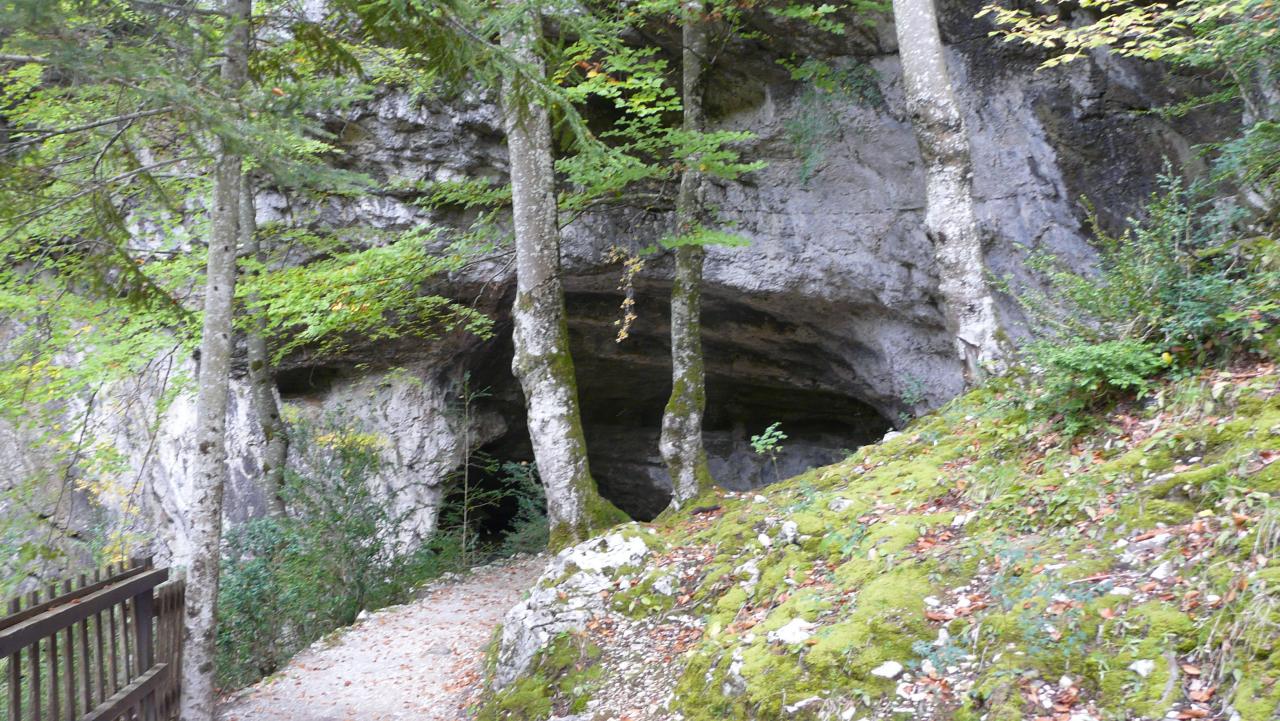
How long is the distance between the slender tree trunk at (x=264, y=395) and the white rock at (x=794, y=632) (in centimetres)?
741

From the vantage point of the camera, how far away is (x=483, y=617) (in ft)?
26.8

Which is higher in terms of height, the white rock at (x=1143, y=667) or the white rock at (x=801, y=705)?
the white rock at (x=1143, y=667)

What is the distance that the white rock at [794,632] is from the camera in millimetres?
3549

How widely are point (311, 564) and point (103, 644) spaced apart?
15.2 ft

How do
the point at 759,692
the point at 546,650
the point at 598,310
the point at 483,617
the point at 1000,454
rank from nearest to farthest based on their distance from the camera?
1. the point at 759,692
2. the point at 1000,454
3. the point at 546,650
4. the point at 483,617
5. the point at 598,310

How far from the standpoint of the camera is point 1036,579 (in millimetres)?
3154

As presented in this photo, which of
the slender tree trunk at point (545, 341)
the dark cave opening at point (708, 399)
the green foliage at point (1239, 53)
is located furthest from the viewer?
the dark cave opening at point (708, 399)

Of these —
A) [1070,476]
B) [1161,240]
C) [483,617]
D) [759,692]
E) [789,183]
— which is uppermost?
[789,183]

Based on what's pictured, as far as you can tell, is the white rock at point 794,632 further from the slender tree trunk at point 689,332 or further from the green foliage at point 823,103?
the green foliage at point 823,103

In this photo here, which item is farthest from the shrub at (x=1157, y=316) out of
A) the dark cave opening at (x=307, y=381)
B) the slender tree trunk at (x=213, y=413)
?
the dark cave opening at (x=307, y=381)

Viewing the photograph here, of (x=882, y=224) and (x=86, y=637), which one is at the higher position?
(x=882, y=224)

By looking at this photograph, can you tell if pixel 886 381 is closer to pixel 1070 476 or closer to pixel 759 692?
pixel 1070 476

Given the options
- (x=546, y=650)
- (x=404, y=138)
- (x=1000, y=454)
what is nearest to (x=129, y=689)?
(x=546, y=650)

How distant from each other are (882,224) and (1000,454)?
567cm
